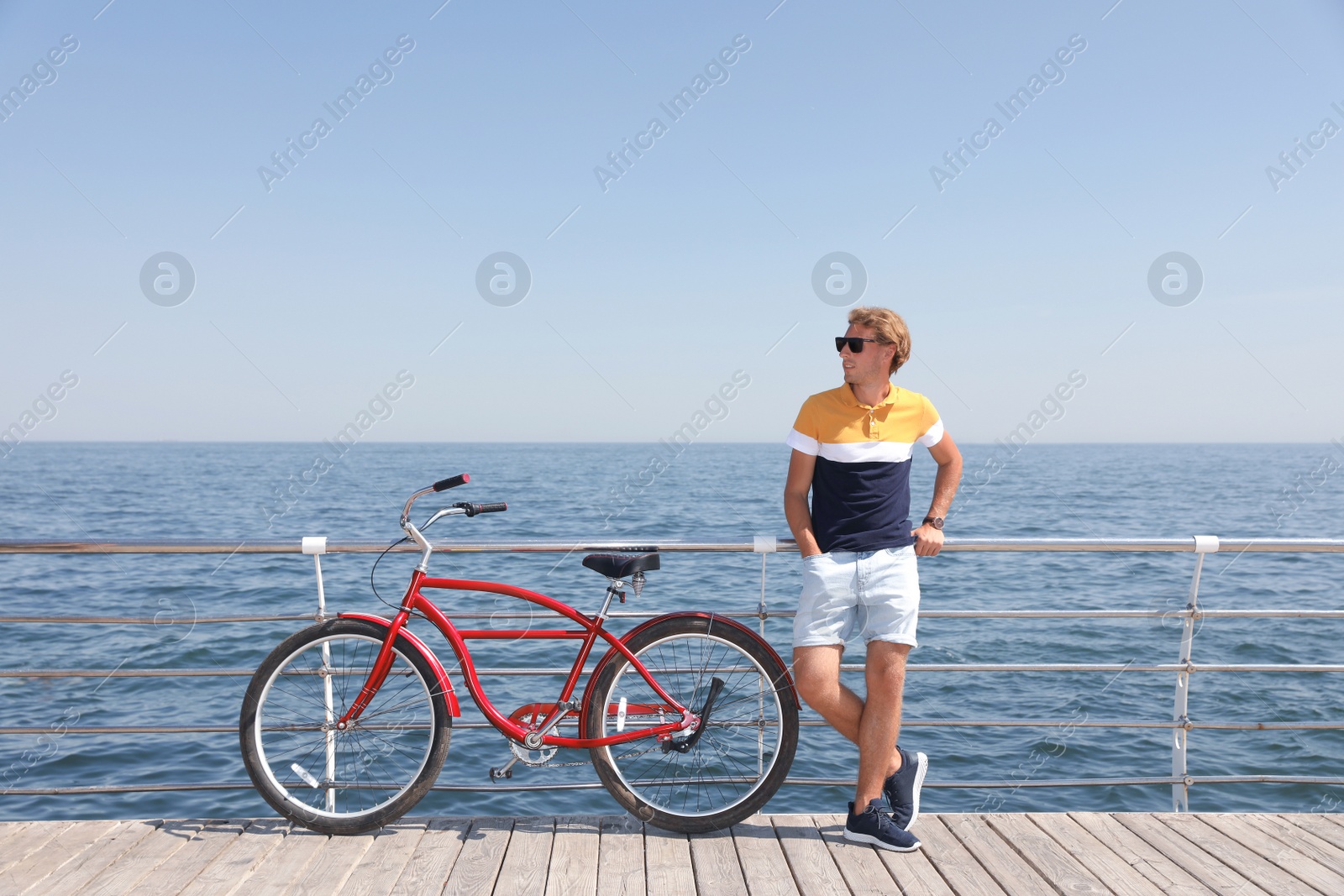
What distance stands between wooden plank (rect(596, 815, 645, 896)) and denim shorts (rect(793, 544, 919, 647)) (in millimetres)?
737

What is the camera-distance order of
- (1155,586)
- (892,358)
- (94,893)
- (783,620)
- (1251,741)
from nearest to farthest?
(94,893), (892,358), (1251,741), (783,620), (1155,586)

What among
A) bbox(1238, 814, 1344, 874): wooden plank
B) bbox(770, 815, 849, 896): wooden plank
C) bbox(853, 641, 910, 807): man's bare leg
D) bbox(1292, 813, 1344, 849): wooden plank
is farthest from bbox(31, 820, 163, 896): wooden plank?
bbox(1292, 813, 1344, 849): wooden plank

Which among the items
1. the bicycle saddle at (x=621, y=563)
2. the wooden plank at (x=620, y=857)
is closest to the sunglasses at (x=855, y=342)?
the bicycle saddle at (x=621, y=563)

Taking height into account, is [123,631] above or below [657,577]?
below

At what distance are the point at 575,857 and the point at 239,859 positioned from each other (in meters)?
1.05

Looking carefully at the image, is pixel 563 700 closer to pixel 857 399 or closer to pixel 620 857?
pixel 620 857

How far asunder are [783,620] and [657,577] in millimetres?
1955

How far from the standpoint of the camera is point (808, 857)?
283 cm

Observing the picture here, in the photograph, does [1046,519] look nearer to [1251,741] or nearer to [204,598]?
[1251,741]

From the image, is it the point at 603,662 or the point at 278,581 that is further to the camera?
the point at 278,581

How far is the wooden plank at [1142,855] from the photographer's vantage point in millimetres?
2633

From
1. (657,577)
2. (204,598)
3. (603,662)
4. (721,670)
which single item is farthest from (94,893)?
(204,598)

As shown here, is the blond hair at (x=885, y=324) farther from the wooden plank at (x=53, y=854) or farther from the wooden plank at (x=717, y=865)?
the wooden plank at (x=53, y=854)

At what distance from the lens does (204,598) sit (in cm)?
1317
